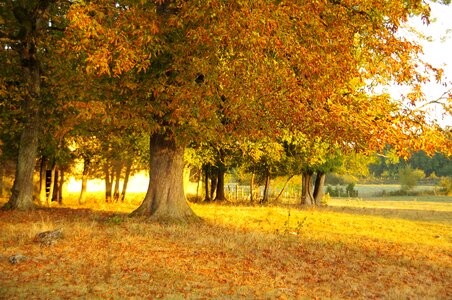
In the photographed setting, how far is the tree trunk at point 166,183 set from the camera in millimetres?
18094

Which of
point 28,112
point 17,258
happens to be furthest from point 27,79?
point 17,258

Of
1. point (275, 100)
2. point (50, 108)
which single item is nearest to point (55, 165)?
point (50, 108)

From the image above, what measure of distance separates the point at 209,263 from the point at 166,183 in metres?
7.81

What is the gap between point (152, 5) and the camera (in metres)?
14.9

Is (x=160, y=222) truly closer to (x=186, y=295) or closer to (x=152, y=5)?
(x=152, y=5)

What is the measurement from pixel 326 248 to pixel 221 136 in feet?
16.4

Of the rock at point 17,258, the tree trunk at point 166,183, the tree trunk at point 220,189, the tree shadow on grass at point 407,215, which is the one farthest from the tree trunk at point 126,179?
the rock at point 17,258

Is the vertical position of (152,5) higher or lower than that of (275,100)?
higher

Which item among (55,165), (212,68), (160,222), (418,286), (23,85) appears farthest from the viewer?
(55,165)

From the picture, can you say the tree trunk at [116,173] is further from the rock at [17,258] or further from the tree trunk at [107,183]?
the rock at [17,258]

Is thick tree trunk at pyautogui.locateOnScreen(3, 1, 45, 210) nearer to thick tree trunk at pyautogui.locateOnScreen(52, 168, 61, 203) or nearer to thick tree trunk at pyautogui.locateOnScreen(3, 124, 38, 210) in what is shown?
thick tree trunk at pyautogui.locateOnScreen(3, 124, 38, 210)

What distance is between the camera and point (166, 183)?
1819cm

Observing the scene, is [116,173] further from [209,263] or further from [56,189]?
[209,263]

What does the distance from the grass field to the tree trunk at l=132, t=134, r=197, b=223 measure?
99 cm
